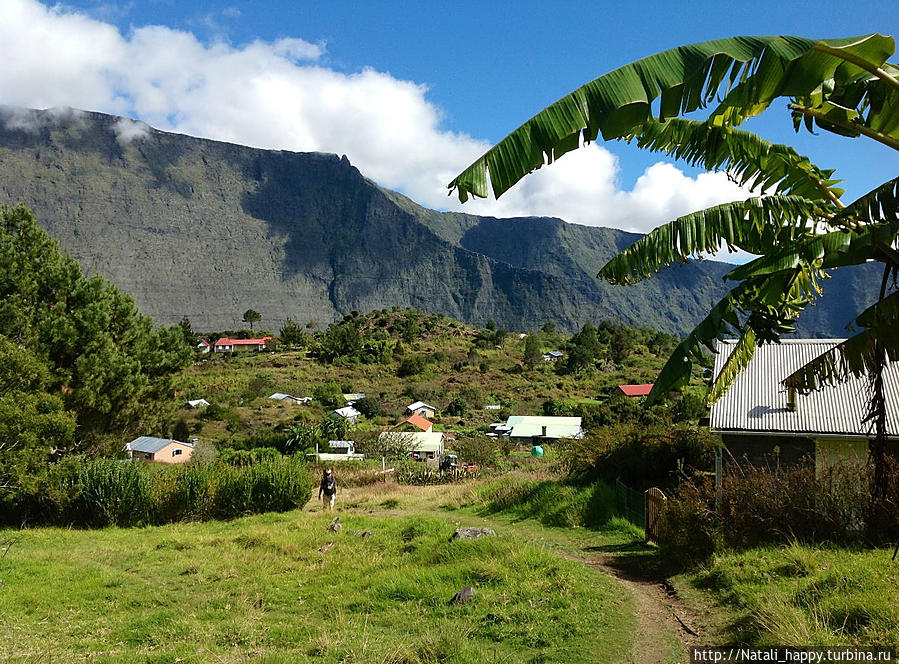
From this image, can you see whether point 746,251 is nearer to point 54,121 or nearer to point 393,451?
point 393,451

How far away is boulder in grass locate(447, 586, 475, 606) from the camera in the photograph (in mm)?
7538

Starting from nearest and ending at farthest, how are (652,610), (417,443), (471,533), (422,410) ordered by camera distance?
(652,610) → (471,533) → (417,443) → (422,410)

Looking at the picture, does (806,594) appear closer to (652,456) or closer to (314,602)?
(314,602)

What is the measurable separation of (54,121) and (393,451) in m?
134

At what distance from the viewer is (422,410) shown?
2383 inches

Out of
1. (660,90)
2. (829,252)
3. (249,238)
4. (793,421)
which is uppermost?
(249,238)

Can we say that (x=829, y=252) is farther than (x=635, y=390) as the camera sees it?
No

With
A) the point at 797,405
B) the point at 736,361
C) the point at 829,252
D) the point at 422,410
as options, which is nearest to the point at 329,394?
the point at 422,410

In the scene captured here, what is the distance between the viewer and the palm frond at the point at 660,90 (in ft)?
11.4

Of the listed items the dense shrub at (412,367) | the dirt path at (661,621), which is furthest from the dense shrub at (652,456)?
the dense shrub at (412,367)

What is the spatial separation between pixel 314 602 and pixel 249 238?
141 m

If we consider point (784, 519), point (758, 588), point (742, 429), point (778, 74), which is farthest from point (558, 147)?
point (742, 429)

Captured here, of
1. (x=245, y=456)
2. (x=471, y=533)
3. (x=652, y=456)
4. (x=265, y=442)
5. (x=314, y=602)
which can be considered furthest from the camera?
(x=265, y=442)

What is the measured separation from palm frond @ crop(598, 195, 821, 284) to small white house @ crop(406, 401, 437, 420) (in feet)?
180
